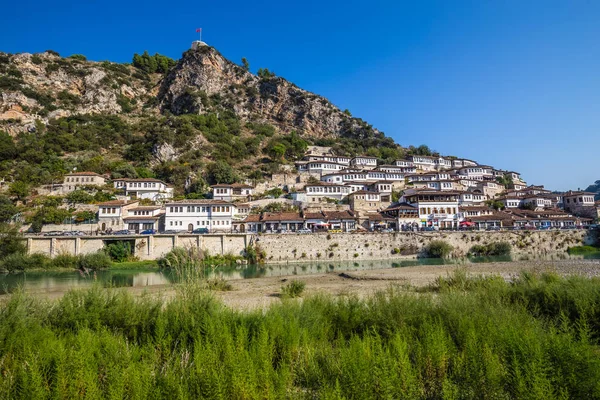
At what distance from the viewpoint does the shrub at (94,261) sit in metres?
32.7

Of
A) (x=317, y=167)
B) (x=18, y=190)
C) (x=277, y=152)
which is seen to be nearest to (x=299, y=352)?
(x=18, y=190)

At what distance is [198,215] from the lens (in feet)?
146

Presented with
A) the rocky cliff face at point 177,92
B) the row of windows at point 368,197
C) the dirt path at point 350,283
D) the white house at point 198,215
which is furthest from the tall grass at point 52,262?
the rocky cliff face at point 177,92

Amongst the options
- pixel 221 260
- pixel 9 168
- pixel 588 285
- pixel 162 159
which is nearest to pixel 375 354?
pixel 588 285

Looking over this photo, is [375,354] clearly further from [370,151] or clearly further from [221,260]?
[370,151]

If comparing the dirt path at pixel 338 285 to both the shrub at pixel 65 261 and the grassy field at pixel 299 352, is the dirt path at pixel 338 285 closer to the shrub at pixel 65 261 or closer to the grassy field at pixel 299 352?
the grassy field at pixel 299 352

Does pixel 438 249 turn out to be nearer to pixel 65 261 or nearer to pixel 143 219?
pixel 143 219

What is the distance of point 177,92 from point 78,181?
57.7m

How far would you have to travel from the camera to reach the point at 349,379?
383 centimetres

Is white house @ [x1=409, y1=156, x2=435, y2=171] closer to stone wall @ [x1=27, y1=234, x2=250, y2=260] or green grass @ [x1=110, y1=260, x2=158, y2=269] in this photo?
stone wall @ [x1=27, y1=234, x2=250, y2=260]

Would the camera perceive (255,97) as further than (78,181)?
Yes

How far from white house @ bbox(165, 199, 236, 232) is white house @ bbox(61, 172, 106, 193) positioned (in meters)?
18.4

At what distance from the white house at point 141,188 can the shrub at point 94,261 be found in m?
18.7

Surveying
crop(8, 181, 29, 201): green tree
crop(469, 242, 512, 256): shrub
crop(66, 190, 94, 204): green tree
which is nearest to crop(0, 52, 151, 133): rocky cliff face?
crop(8, 181, 29, 201): green tree
